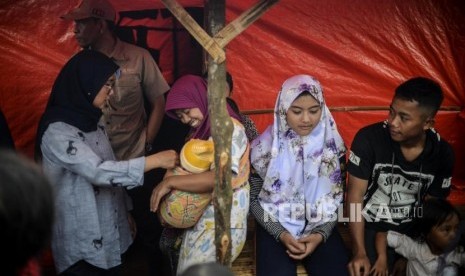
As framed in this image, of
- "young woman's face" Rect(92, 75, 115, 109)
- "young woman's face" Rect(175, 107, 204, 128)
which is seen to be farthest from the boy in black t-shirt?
"young woman's face" Rect(92, 75, 115, 109)

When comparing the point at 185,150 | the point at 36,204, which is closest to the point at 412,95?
the point at 185,150

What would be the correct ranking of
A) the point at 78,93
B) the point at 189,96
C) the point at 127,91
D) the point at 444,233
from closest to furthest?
the point at 78,93 < the point at 444,233 < the point at 189,96 < the point at 127,91

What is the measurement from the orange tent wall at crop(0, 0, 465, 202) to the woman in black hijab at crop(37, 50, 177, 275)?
5.68 ft

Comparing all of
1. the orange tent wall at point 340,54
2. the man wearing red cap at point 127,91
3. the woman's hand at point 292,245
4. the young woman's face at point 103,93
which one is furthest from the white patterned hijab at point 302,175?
the orange tent wall at point 340,54

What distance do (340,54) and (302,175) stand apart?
196cm

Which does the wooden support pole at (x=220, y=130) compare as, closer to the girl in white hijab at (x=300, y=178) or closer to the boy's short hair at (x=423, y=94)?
the girl in white hijab at (x=300, y=178)

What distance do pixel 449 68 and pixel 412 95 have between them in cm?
212

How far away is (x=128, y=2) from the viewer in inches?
161

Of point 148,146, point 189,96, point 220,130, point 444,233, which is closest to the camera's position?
point 220,130

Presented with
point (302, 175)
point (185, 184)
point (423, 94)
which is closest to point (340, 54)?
point (423, 94)

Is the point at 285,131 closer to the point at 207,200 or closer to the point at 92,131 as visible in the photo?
the point at 207,200

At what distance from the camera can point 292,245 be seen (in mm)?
2916

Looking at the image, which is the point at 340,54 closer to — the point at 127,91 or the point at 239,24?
the point at 127,91

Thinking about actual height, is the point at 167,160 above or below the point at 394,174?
above
